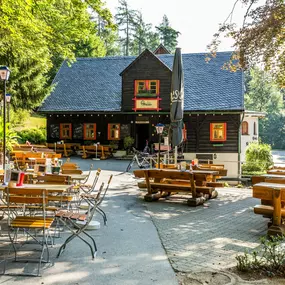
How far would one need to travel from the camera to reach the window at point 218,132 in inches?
818

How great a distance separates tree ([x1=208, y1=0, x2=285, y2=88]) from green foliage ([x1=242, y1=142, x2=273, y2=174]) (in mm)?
7103

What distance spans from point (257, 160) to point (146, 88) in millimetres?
7617

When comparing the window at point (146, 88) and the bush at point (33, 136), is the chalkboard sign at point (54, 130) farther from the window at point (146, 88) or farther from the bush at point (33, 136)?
the window at point (146, 88)

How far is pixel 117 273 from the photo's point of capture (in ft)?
13.3

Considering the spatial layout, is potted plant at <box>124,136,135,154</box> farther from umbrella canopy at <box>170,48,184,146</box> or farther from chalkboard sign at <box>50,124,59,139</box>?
umbrella canopy at <box>170,48,184,146</box>

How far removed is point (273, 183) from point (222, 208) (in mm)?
2100

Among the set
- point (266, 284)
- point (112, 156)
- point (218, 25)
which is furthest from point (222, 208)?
point (112, 156)

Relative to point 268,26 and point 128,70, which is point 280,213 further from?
point 128,70

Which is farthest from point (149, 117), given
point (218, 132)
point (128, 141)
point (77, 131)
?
point (77, 131)

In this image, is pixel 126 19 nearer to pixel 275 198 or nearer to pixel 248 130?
pixel 248 130

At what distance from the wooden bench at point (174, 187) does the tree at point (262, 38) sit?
176 inches

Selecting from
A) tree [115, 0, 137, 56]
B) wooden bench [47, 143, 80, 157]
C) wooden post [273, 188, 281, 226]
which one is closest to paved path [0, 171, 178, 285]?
wooden post [273, 188, 281, 226]

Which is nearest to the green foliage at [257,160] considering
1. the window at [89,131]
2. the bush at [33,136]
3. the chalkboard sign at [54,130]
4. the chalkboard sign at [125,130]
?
the chalkboard sign at [125,130]

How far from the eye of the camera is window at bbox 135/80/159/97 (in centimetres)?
2173
